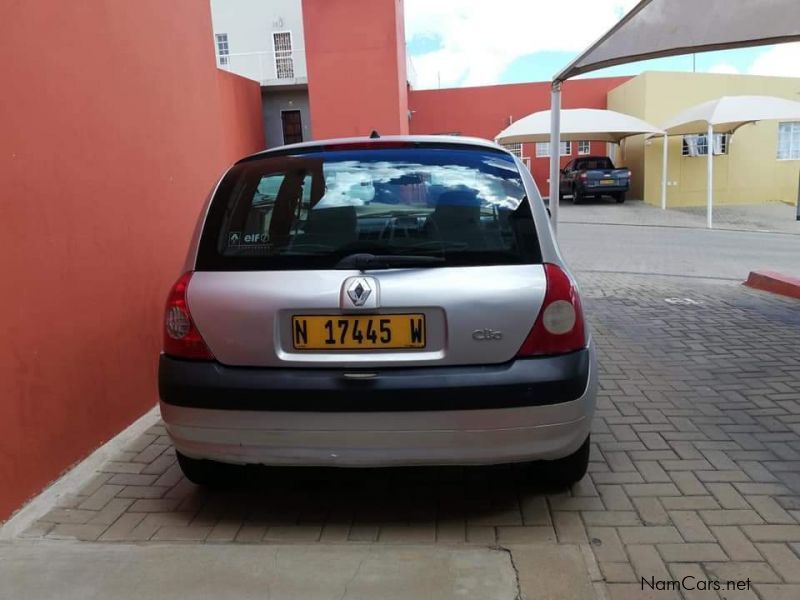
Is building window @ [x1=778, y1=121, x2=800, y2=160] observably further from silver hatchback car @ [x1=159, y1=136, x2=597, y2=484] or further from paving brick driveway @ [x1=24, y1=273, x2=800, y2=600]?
silver hatchback car @ [x1=159, y1=136, x2=597, y2=484]

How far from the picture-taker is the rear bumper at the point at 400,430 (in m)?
2.47

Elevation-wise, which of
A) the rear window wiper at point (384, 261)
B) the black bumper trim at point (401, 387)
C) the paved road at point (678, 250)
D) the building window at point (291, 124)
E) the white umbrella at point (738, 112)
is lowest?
the paved road at point (678, 250)

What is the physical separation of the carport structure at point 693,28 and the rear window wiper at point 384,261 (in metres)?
3.67

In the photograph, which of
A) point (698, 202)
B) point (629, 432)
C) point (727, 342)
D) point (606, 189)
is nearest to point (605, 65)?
point (727, 342)

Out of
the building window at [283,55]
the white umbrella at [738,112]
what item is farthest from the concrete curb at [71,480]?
the building window at [283,55]

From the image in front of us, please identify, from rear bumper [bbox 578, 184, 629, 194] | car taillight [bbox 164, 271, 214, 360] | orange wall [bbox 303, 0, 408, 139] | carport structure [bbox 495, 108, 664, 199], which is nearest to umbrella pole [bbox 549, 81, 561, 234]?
car taillight [bbox 164, 271, 214, 360]

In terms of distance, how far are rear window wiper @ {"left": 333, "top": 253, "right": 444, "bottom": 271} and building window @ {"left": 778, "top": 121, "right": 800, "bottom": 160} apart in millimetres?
24421

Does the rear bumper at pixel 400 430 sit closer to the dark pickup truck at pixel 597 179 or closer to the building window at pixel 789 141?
the dark pickup truck at pixel 597 179

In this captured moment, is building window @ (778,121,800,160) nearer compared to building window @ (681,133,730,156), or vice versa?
building window @ (681,133,730,156)

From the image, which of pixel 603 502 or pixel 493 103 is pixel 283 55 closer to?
pixel 493 103

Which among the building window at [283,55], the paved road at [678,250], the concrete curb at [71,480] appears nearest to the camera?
the concrete curb at [71,480]

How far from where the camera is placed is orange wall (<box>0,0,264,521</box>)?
9.59 ft

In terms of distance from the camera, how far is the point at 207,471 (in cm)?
306

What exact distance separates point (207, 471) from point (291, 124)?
61.0 feet
